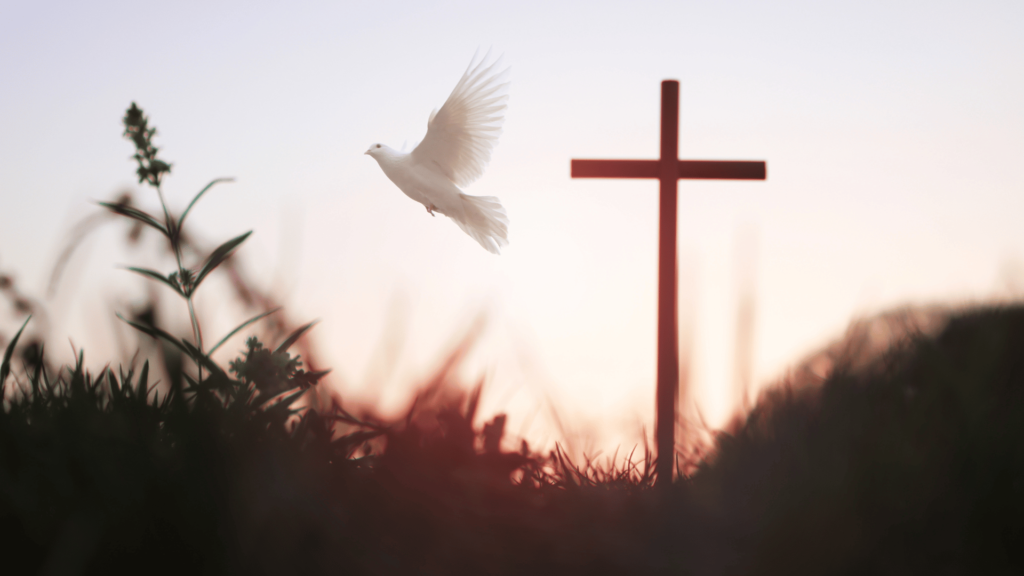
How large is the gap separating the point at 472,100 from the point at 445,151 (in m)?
0.17

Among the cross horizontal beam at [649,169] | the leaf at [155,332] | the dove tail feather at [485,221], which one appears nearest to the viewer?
the leaf at [155,332]

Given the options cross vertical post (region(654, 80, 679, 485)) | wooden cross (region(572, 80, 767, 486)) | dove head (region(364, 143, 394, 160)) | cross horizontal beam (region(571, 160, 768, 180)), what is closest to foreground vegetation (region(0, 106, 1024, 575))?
dove head (region(364, 143, 394, 160))

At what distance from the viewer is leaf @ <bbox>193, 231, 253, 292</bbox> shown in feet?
5.22

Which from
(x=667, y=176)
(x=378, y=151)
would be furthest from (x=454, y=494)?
(x=667, y=176)

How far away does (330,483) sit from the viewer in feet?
4.63

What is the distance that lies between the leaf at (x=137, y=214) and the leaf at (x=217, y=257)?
113 mm

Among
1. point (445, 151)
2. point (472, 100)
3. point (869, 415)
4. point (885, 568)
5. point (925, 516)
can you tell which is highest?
point (472, 100)

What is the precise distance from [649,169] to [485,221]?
1354 millimetres

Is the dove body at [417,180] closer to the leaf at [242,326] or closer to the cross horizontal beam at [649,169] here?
the leaf at [242,326]

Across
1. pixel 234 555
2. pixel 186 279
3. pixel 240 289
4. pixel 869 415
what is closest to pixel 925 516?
pixel 869 415

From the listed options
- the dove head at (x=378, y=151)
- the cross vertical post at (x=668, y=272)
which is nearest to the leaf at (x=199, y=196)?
the dove head at (x=378, y=151)

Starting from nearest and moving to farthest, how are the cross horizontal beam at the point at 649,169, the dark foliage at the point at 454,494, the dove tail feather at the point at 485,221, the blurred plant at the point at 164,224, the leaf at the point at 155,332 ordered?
the leaf at the point at 155,332, the dark foliage at the point at 454,494, the blurred plant at the point at 164,224, the dove tail feather at the point at 485,221, the cross horizontal beam at the point at 649,169

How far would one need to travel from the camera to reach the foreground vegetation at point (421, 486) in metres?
1.25

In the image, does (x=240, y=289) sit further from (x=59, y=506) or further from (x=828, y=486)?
(x=828, y=486)
